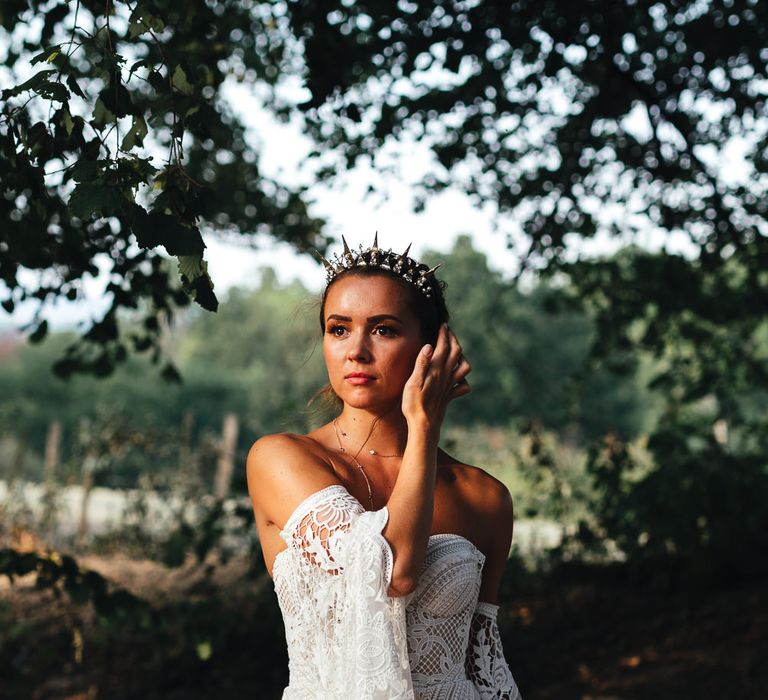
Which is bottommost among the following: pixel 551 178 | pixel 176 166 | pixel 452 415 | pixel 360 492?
pixel 360 492

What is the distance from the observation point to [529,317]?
41625mm

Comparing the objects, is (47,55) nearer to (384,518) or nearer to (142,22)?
(142,22)

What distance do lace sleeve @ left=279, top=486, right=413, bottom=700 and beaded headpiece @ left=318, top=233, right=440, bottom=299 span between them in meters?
0.62

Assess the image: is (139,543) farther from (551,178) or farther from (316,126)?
(551,178)

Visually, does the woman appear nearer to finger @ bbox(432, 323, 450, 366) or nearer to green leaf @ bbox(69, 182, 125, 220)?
finger @ bbox(432, 323, 450, 366)

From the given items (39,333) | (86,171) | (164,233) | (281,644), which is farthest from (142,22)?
(281,644)

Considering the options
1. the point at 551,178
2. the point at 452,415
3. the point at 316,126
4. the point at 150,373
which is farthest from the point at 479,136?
the point at 150,373

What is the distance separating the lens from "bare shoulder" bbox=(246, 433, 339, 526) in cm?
230

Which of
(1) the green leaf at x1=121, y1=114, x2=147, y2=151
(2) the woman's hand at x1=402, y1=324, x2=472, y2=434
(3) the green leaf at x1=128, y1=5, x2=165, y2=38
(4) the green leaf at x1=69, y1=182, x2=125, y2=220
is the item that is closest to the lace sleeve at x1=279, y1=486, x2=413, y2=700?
(2) the woman's hand at x1=402, y1=324, x2=472, y2=434

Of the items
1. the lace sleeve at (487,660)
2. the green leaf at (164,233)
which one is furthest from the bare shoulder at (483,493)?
the green leaf at (164,233)

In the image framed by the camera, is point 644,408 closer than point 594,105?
No

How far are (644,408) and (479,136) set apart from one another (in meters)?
36.1

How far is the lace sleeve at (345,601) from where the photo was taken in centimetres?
211

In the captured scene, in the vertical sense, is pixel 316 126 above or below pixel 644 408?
below
